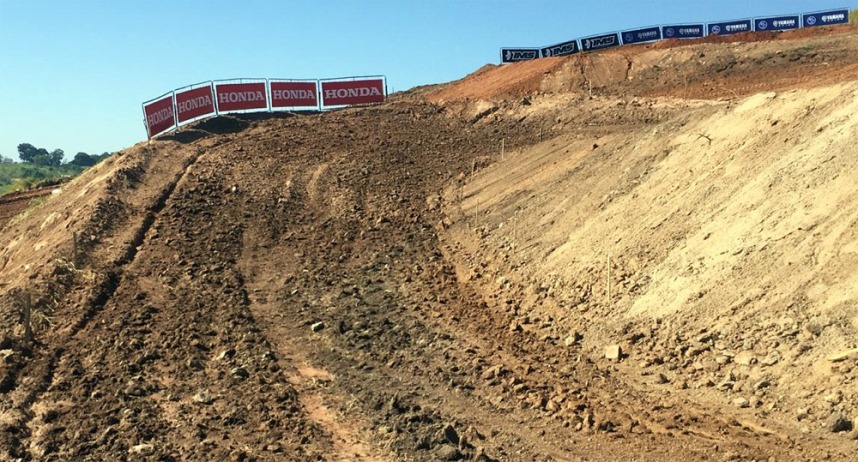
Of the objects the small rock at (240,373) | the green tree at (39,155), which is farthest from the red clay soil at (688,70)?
the green tree at (39,155)

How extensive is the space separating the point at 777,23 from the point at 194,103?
32.6 meters

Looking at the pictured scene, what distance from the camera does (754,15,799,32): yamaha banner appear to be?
44.3 m

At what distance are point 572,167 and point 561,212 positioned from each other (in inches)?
121

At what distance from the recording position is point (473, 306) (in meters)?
14.0

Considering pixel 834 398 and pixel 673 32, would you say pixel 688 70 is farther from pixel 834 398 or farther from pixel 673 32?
pixel 834 398

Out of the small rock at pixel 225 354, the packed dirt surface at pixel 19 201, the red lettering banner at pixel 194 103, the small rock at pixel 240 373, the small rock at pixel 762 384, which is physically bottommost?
the small rock at pixel 762 384

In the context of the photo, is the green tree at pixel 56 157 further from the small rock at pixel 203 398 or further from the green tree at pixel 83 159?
the small rock at pixel 203 398

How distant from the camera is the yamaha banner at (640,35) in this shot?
43.2 metres

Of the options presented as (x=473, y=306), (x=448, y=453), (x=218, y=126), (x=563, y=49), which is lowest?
(x=448, y=453)

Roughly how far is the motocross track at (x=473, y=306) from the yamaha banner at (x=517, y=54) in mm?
19923

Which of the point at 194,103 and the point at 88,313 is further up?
the point at 194,103

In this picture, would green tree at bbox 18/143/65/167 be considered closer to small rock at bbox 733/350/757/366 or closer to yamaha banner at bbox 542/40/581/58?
yamaha banner at bbox 542/40/581/58

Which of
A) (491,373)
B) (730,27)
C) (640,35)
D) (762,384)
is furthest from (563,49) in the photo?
(762,384)

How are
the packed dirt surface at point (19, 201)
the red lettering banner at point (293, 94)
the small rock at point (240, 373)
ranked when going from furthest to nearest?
the red lettering banner at point (293, 94) → the packed dirt surface at point (19, 201) → the small rock at point (240, 373)
